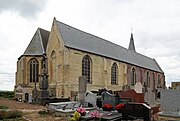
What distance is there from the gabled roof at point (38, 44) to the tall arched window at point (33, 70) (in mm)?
1121

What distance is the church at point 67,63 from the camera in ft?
80.5

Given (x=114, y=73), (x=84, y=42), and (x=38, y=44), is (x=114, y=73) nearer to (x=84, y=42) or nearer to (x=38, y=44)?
(x=84, y=42)

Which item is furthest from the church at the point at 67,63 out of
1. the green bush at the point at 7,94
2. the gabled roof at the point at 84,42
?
the green bush at the point at 7,94

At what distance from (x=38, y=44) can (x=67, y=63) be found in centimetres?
745

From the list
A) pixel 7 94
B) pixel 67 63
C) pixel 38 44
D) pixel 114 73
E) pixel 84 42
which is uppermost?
pixel 84 42

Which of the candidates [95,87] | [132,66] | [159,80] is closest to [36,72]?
[95,87]

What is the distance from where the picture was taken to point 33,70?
94.6 feet

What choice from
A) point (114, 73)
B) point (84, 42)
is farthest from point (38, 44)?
point (114, 73)

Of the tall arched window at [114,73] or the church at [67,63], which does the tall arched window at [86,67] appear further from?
the tall arched window at [114,73]

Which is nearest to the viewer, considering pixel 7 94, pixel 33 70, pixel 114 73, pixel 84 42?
pixel 33 70

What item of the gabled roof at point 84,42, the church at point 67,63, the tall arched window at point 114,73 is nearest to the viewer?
the church at point 67,63

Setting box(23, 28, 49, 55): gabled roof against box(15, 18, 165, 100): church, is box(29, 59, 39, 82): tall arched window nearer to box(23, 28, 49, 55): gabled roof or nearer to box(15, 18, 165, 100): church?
box(15, 18, 165, 100): church

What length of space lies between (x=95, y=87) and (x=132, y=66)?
12.0 metres

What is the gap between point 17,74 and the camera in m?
30.6
